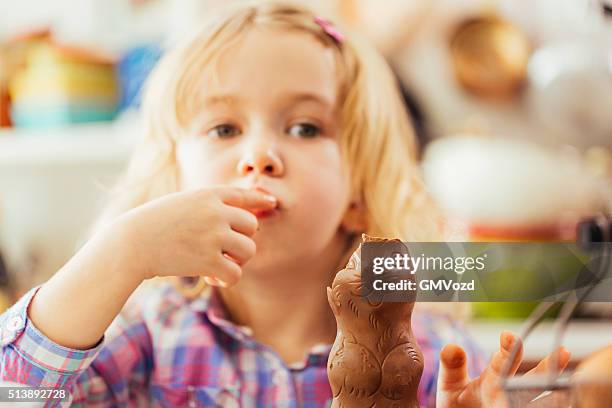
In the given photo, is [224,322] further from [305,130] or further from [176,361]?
[305,130]

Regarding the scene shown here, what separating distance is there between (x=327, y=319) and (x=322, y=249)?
45mm

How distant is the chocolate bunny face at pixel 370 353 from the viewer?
0.35m

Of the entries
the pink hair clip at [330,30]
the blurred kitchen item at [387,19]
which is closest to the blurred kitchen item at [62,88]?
the blurred kitchen item at [387,19]

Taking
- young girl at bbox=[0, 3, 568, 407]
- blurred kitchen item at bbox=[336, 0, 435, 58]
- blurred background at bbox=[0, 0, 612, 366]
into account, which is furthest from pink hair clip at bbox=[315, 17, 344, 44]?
blurred kitchen item at bbox=[336, 0, 435, 58]

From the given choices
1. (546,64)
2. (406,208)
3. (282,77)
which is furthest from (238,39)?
(546,64)

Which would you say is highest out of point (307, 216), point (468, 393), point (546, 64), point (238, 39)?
point (546, 64)

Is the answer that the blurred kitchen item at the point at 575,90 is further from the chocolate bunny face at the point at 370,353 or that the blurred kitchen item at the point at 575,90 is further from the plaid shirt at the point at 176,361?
the chocolate bunny face at the point at 370,353

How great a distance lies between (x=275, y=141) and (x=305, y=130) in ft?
0.09

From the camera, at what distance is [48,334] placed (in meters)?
0.40

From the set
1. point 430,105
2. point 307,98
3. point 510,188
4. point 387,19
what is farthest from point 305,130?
point 430,105

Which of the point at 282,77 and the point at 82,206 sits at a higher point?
the point at 82,206

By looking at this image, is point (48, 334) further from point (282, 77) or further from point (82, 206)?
point (82, 206)

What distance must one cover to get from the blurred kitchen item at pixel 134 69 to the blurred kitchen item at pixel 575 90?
2.00 feet

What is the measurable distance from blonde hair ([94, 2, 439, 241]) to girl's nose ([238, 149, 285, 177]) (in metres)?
0.06
